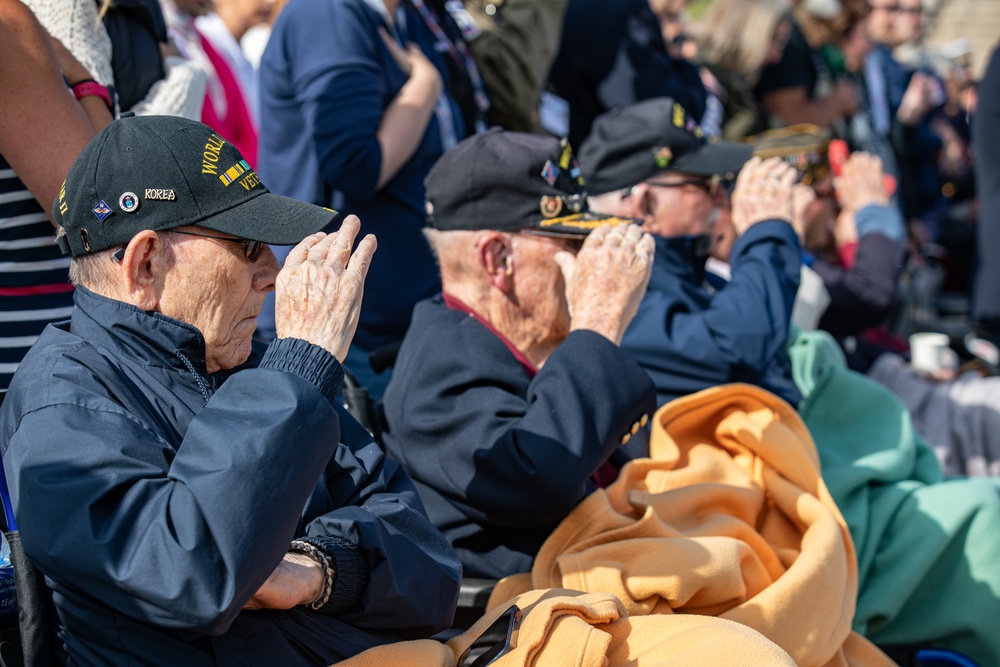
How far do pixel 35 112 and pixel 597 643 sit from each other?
1607 mm

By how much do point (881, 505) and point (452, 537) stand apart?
4.63 feet

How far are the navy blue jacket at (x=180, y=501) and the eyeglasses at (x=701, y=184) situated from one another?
2065mm

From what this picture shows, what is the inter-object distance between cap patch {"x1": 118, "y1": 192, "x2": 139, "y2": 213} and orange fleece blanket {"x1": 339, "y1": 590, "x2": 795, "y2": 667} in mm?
876

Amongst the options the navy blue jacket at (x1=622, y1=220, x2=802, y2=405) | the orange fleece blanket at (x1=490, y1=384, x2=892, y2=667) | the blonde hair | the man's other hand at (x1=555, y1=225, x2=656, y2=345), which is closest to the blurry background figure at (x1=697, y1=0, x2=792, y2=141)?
the blonde hair

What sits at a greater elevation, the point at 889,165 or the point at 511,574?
the point at 511,574

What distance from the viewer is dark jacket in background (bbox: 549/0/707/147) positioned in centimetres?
509

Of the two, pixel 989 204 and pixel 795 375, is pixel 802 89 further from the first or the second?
pixel 795 375

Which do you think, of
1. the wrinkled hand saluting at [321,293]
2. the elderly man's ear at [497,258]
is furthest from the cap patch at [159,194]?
the elderly man's ear at [497,258]

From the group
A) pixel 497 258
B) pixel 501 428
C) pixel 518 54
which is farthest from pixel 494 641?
pixel 518 54

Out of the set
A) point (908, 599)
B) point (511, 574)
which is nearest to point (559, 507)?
point (511, 574)

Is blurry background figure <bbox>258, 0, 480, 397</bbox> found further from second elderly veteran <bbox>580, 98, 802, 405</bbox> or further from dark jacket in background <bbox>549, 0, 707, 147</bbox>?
dark jacket in background <bbox>549, 0, 707, 147</bbox>

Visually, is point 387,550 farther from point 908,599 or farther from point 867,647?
point 908,599

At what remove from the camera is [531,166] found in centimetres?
306

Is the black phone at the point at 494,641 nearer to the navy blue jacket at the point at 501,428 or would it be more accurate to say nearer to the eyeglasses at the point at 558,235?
the navy blue jacket at the point at 501,428
